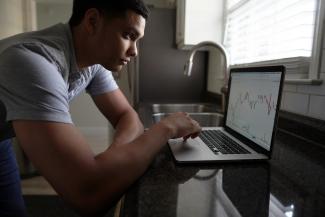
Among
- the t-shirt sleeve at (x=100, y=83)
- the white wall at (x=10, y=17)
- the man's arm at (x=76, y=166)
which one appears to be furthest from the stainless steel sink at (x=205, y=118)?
the white wall at (x=10, y=17)

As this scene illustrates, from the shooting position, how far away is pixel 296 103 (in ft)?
3.29

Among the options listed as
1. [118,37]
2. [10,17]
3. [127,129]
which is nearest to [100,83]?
[127,129]

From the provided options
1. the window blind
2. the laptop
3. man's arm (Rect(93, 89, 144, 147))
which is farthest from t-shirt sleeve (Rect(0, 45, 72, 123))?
the window blind

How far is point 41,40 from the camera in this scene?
0.67 metres

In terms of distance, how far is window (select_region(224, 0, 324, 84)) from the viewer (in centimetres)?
100

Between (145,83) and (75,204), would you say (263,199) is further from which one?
(145,83)

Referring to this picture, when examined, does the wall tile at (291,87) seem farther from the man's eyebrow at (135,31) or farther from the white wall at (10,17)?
the white wall at (10,17)

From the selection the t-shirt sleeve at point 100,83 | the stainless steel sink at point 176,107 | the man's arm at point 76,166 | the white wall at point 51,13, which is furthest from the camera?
the white wall at point 51,13

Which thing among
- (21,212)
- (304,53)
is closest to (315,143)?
(304,53)

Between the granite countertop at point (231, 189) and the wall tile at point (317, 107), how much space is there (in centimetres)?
22

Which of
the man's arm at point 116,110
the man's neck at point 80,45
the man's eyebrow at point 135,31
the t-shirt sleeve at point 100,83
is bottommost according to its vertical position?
the man's arm at point 116,110

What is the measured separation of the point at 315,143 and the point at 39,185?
2.36 meters

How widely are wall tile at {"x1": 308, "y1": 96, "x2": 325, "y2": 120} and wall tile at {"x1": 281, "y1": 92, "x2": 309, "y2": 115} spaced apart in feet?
0.09

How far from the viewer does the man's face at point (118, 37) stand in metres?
0.72
